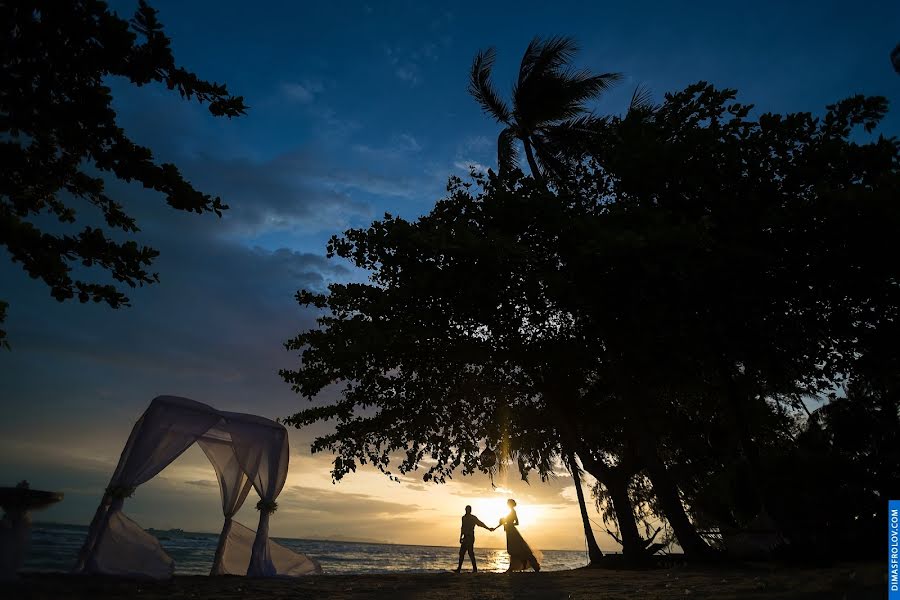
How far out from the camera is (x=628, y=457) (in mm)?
16344

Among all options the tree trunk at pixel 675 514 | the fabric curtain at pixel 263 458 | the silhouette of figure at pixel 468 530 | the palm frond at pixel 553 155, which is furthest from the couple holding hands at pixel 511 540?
the palm frond at pixel 553 155

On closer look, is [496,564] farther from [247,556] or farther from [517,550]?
[247,556]

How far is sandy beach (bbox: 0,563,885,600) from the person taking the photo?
729 centimetres

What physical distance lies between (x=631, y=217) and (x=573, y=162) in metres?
7.44

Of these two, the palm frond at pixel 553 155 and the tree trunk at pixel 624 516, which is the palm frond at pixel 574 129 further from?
the tree trunk at pixel 624 516

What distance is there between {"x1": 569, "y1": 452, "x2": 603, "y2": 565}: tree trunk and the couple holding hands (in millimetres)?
2068

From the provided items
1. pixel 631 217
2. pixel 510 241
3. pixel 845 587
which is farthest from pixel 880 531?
pixel 510 241

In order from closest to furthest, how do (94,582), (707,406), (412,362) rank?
(94,582) → (412,362) → (707,406)

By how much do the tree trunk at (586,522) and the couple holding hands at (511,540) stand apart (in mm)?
2068

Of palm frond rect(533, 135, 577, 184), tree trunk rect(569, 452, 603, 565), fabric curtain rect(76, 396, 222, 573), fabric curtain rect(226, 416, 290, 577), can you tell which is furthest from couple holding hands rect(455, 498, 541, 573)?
palm frond rect(533, 135, 577, 184)

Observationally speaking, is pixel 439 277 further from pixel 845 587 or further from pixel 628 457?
pixel 845 587

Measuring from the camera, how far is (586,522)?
18.6 meters

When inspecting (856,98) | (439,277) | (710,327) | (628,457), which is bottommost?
(628,457)

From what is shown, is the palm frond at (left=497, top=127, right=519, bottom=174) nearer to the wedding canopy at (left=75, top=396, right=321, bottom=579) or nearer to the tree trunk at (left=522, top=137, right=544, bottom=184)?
the tree trunk at (left=522, top=137, right=544, bottom=184)
